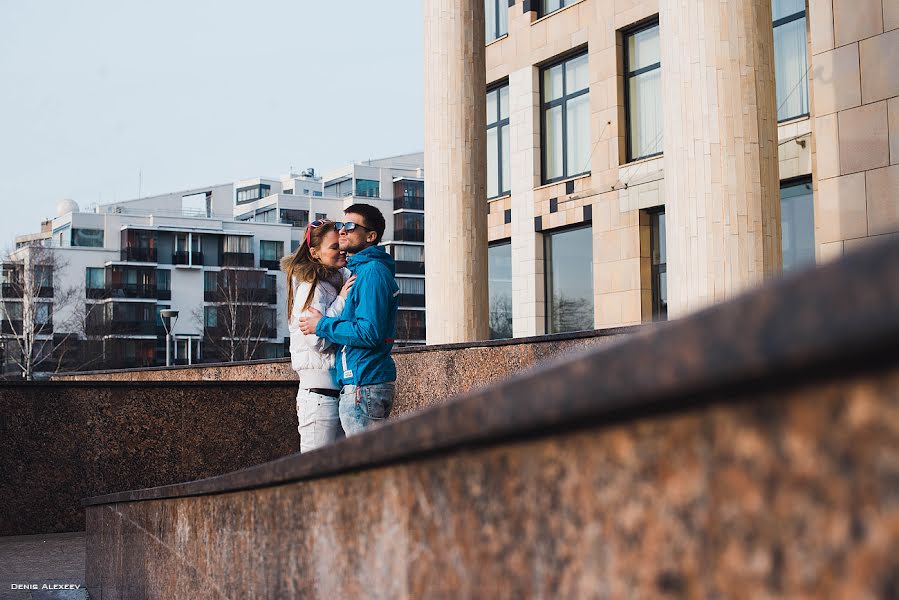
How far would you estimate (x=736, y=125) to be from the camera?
1139 centimetres

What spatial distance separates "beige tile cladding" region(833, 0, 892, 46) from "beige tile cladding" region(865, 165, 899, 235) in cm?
204

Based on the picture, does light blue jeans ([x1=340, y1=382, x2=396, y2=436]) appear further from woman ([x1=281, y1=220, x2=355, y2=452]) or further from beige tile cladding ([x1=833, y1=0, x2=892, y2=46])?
beige tile cladding ([x1=833, y1=0, x2=892, y2=46])

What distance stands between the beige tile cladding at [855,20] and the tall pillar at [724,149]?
17.1 ft

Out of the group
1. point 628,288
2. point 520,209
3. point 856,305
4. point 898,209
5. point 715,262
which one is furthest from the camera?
point 520,209

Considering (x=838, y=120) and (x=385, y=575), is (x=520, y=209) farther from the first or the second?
(x=385, y=575)

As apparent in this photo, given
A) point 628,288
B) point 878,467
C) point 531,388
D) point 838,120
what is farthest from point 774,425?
point 628,288

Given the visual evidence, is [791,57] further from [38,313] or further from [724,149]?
[38,313]

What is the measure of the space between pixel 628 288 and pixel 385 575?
2324 centimetres

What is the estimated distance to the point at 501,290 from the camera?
31.1 meters

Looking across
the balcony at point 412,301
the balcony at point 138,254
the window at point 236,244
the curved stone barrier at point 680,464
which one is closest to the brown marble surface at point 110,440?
the curved stone barrier at point 680,464

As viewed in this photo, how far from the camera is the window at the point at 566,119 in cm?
2761

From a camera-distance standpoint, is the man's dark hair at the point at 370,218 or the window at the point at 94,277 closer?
the man's dark hair at the point at 370,218

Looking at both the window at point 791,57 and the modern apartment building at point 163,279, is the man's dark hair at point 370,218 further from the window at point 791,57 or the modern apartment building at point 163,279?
the modern apartment building at point 163,279

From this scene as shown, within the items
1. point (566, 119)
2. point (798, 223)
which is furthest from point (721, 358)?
point (566, 119)
